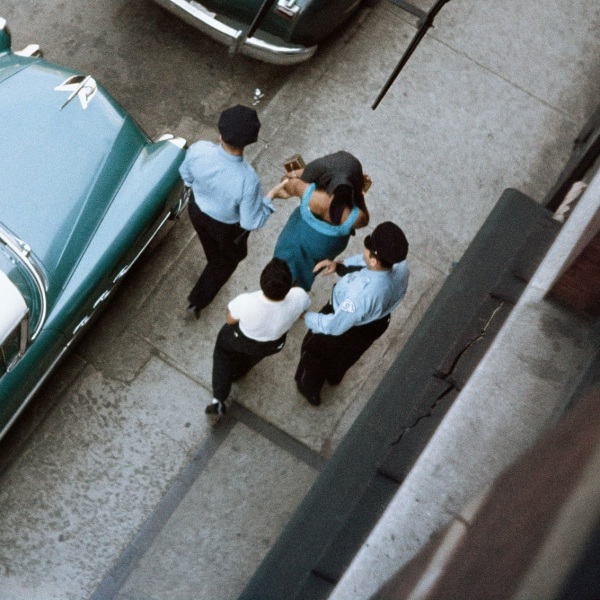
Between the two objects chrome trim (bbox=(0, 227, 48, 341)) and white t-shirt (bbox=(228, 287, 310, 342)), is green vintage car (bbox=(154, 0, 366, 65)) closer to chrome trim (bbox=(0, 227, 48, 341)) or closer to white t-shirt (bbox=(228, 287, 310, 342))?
chrome trim (bbox=(0, 227, 48, 341))

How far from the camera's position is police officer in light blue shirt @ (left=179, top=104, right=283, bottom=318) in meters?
4.56


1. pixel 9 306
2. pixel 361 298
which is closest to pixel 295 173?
pixel 361 298

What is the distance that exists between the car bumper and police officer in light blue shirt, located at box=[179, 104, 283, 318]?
181cm

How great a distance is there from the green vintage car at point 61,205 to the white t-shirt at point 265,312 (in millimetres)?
1165

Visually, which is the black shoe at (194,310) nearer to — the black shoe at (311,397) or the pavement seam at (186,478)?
the pavement seam at (186,478)

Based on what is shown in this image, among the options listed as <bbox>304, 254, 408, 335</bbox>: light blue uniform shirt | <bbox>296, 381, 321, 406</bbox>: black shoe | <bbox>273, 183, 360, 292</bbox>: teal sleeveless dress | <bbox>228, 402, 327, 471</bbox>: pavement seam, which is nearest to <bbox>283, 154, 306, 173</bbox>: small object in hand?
<bbox>273, 183, 360, 292</bbox>: teal sleeveless dress

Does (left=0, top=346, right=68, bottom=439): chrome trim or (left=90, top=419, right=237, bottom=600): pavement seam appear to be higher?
(left=0, top=346, right=68, bottom=439): chrome trim

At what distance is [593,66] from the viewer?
24.6 ft

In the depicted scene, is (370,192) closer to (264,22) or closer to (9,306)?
(264,22)

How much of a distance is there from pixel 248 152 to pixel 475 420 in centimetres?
368

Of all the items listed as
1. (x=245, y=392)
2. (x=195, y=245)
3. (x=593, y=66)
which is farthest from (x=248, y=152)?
(x=593, y=66)

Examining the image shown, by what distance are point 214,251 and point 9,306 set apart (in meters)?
1.36

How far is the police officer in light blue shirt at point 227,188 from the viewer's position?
4.56 metres

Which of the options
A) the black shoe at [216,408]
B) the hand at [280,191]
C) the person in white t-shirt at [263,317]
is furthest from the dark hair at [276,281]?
the black shoe at [216,408]
